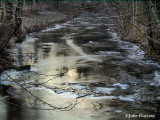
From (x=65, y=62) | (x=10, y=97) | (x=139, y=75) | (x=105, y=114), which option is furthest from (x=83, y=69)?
(x=105, y=114)

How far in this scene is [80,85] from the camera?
1144 centimetres

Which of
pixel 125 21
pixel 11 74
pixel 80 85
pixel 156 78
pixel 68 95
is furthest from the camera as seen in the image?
pixel 11 74

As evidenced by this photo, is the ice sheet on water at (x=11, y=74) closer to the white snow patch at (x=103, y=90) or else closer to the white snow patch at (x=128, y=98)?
the white snow patch at (x=103, y=90)

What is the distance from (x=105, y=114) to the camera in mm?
8461

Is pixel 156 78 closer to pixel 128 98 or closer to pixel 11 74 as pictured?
pixel 128 98

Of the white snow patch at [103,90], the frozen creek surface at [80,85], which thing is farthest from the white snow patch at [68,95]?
the white snow patch at [103,90]

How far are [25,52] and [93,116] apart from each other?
38.3 feet

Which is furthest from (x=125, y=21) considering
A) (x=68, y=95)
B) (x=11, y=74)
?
(x=11, y=74)

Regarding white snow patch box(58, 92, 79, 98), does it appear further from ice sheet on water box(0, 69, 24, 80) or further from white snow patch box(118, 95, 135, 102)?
ice sheet on water box(0, 69, 24, 80)

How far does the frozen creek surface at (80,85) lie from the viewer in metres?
8.65

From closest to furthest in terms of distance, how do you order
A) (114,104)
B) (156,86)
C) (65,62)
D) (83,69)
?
(114,104), (156,86), (83,69), (65,62)

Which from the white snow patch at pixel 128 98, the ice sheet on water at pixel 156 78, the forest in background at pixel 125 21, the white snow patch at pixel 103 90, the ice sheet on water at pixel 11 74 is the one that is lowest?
the ice sheet on water at pixel 11 74

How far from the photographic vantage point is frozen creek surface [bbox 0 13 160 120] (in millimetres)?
8648

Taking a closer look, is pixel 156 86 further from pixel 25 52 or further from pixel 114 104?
pixel 25 52
